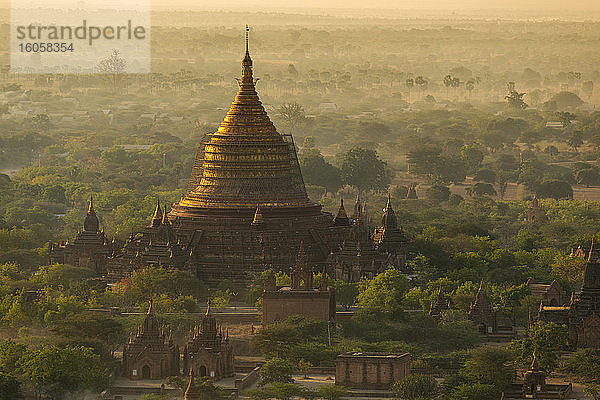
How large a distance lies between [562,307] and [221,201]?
18473 millimetres

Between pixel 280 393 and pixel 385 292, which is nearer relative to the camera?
pixel 280 393

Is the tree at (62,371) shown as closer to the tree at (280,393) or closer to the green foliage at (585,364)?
the tree at (280,393)

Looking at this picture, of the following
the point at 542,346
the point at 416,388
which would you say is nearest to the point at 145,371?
the point at 416,388

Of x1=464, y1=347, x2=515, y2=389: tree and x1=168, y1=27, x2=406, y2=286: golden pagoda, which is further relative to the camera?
x1=168, y1=27, x2=406, y2=286: golden pagoda

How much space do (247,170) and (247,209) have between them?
88.2 inches

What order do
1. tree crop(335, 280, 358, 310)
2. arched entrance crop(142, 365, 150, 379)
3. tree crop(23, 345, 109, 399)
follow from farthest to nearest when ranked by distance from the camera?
tree crop(335, 280, 358, 310)
arched entrance crop(142, 365, 150, 379)
tree crop(23, 345, 109, 399)

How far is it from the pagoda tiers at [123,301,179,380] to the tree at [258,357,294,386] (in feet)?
10.4

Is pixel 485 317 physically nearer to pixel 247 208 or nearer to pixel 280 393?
pixel 247 208

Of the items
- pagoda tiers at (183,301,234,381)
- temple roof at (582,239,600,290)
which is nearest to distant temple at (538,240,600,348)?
temple roof at (582,239,600,290)

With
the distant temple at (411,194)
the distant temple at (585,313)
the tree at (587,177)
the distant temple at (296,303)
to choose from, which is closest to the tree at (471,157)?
the tree at (587,177)

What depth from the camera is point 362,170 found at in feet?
436

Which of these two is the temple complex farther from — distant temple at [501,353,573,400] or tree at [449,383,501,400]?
distant temple at [501,353,573,400]

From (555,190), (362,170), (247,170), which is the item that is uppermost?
(362,170)

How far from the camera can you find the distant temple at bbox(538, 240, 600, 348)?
6775 centimetres
